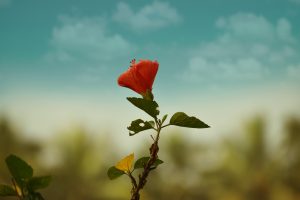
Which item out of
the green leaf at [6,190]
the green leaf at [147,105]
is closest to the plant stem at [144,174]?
the green leaf at [147,105]

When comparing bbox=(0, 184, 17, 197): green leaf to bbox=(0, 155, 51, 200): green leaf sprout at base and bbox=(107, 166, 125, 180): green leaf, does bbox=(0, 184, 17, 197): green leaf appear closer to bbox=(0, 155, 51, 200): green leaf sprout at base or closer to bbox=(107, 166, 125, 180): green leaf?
bbox=(0, 155, 51, 200): green leaf sprout at base

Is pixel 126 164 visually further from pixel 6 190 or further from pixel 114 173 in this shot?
pixel 6 190

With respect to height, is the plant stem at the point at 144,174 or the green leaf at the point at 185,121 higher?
the green leaf at the point at 185,121

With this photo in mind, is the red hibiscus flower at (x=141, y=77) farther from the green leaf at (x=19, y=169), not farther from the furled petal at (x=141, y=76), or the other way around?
the green leaf at (x=19, y=169)

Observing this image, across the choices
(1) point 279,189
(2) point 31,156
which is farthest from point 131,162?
(1) point 279,189

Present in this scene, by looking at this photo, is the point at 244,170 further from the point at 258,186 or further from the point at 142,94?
the point at 142,94
